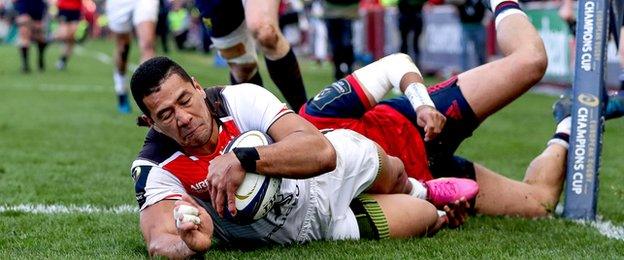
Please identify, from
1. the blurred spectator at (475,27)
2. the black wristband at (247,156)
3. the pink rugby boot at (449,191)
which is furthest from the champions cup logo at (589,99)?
the blurred spectator at (475,27)

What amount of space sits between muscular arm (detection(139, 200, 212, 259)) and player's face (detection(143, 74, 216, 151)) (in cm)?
26

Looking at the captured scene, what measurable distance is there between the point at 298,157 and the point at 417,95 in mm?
895

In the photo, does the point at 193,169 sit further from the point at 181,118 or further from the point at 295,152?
the point at 295,152

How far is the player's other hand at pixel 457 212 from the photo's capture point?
483 cm

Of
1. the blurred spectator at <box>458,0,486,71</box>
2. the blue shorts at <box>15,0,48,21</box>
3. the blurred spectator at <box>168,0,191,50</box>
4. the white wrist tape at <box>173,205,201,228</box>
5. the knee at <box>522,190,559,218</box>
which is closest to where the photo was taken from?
the white wrist tape at <box>173,205,201,228</box>

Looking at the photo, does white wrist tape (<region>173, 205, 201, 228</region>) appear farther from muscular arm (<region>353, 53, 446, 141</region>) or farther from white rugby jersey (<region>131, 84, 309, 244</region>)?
muscular arm (<region>353, 53, 446, 141</region>)

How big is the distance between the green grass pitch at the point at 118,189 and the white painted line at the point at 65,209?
64 millimetres

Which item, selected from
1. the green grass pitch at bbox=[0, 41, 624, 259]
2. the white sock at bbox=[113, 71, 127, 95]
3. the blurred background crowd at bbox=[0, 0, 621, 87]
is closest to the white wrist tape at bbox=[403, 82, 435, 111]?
the green grass pitch at bbox=[0, 41, 624, 259]

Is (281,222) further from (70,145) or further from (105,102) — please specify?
(105,102)

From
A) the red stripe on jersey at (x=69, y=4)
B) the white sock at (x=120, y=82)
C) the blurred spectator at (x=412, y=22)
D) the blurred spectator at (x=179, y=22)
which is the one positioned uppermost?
the white sock at (x=120, y=82)

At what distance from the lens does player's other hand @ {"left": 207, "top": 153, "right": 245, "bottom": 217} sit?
3.89 metres

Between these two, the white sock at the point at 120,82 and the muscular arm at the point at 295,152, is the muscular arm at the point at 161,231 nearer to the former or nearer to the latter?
the muscular arm at the point at 295,152

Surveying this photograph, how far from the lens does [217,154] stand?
427cm

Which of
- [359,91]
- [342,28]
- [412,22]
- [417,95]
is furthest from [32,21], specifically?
[417,95]
